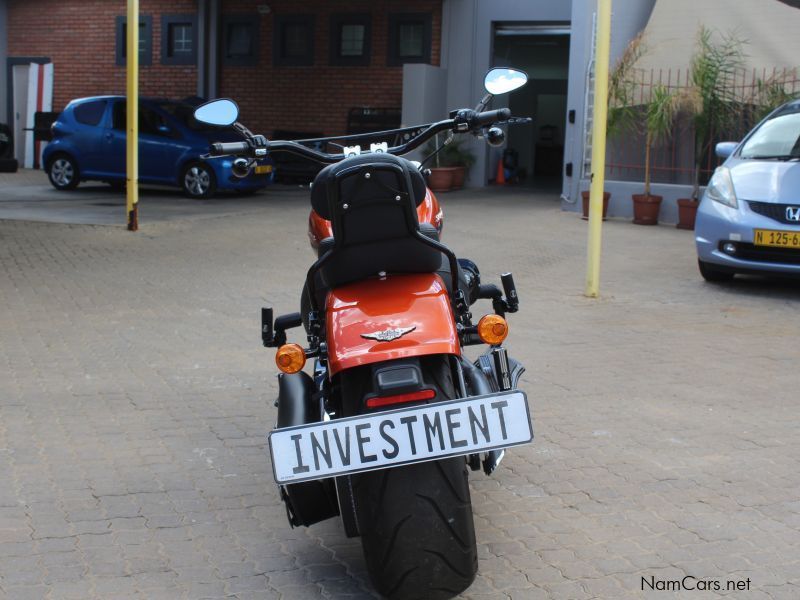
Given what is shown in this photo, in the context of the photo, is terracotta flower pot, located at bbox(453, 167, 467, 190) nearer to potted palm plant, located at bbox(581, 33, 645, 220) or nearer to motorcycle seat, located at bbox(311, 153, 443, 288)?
potted palm plant, located at bbox(581, 33, 645, 220)

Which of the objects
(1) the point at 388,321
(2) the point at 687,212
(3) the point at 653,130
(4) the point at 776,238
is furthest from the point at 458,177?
(1) the point at 388,321

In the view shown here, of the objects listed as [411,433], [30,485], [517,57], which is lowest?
[30,485]

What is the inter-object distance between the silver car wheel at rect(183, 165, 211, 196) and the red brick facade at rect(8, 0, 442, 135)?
191 inches

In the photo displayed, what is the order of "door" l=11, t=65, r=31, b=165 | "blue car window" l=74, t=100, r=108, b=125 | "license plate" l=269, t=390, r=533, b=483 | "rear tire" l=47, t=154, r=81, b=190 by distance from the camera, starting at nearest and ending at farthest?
1. "license plate" l=269, t=390, r=533, b=483
2. "blue car window" l=74, t=100, r=108, b=125
3. "rear tire" l=47, t=154, r=81, b=190
4. "door" l=11, t=65, r=31, b=165

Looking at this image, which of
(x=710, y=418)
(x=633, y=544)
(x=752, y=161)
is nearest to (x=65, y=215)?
(x=752, y=161)

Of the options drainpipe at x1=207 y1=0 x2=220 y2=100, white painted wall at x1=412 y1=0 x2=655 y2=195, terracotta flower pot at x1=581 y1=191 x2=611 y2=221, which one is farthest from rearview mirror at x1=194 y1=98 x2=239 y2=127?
drainpipe at x1=207 y1=0 x2=220 y2=100

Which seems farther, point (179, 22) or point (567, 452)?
point (179, 22)

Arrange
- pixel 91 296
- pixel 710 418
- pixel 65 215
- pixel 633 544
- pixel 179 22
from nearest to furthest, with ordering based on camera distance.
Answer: pixel 633 544 → pixel 710 418 → pixel 91 296 → pixel 65 215 → pixel 179 22

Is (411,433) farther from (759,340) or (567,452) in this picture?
(759,340)

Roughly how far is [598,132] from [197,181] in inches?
394

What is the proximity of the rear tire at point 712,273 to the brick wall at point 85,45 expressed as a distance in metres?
15.3

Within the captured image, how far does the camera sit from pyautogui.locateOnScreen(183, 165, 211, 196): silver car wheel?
17.5 meters

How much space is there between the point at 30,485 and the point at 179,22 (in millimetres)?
19597

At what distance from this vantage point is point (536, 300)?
9.02 m
